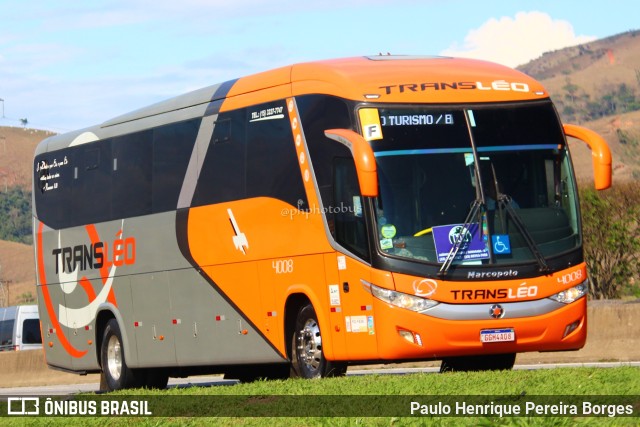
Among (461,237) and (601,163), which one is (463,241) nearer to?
(461,237)

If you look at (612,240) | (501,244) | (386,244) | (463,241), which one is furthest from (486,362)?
(612,240)

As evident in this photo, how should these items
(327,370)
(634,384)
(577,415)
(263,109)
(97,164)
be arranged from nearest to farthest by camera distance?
(577,415), (634,384), (327,370), (263,109), (97,164)

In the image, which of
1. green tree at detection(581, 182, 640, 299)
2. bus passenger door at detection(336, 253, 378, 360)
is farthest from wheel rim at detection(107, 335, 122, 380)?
green tree at detection(581, 182, 640, 299)

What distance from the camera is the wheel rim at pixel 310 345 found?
16.7 m

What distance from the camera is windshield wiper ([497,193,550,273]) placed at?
1562cm

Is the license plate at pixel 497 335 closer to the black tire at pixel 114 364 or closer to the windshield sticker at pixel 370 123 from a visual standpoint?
the windshield sticker at pixel 370 123

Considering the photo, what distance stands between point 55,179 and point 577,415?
15435 millimetres

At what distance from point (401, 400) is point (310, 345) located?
5182 millimetres

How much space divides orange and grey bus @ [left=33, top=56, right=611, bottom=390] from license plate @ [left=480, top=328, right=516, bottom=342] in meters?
0.01

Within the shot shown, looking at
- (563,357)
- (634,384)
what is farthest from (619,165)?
(634,384)

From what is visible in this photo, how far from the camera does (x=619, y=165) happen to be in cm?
17200

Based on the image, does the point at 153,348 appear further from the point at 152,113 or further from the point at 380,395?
the point at 380,395

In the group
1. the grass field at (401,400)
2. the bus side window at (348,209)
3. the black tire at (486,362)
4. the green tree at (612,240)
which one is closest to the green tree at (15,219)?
the green tree at (612,240)

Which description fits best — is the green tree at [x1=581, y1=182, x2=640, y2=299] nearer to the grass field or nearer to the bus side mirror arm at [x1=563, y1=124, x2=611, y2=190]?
the bus side mirror arm at [x1=563, y1=124, x2=611, y2=190]
